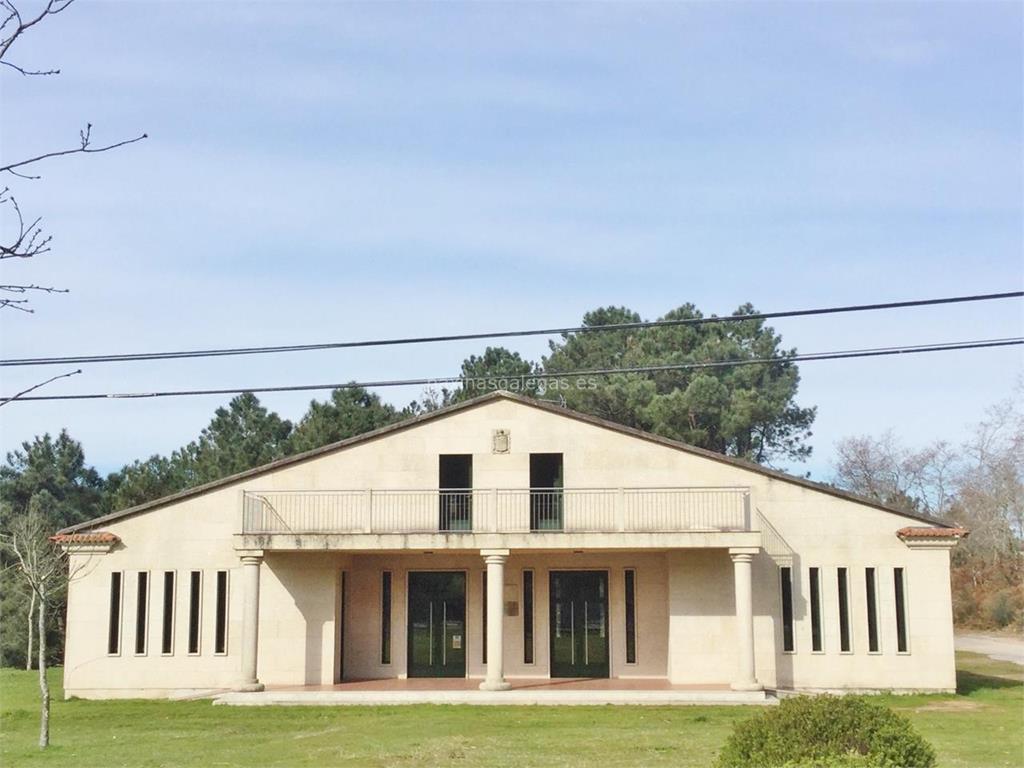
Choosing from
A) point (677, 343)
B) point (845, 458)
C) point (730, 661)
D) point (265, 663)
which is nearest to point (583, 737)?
point (730, 661)

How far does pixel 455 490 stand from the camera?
26.7 meters

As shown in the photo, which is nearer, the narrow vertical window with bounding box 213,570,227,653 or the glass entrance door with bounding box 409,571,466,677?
the narrow vertical window with bounding box 213,570,227,653

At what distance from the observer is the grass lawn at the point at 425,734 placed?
1675 centimetres

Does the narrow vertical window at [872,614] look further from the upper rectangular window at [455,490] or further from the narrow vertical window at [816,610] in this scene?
the upper rectangular window at [455,490]

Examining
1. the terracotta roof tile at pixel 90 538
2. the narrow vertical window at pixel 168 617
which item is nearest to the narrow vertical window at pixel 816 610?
the narrow vertical window at pixel 168 617

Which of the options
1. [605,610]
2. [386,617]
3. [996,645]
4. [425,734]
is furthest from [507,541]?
[996,645]

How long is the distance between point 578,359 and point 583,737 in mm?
39968

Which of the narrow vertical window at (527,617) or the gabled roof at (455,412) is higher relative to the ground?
the gabled roof at (455,412)

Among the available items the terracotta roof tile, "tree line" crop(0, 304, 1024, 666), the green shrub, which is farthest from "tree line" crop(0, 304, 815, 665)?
the green shrub

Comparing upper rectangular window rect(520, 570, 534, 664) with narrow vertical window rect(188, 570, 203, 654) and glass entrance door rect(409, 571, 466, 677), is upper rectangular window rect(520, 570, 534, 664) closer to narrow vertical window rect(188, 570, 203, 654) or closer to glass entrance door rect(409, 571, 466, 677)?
glass entrance door rect(409, 571, 466, 677)

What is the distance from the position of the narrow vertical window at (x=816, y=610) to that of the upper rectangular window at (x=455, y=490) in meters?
7.65

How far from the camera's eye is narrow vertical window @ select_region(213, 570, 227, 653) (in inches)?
1043

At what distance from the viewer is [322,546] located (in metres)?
25.4

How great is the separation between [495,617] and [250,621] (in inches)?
205
